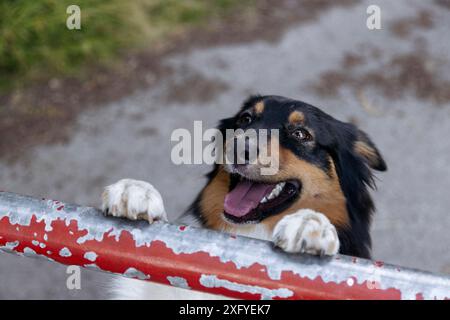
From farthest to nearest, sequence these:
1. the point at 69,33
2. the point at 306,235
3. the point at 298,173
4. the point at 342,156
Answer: the point at 69,33
the point at 342,156
the point at 298,173
the point at 306,235

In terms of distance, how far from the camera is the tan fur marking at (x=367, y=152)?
240 centimetres

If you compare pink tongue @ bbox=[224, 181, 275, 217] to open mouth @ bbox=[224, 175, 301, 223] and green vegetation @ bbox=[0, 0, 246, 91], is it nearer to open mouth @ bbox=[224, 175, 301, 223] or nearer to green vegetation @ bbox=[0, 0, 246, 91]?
open mouth @ bbox=[224, 175, 301, 223]

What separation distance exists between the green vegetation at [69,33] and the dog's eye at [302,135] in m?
3.23

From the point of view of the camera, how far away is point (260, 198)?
2.22 metres

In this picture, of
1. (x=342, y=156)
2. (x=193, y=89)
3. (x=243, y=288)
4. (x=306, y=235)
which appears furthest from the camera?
(x=193, y=89)

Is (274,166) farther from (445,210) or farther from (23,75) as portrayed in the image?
(23,75)

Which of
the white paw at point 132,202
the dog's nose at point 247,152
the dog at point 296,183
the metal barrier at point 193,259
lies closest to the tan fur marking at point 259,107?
the dog at point 296,183

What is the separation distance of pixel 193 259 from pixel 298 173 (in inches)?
50.1

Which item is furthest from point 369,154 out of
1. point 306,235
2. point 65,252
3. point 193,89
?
point 193,89

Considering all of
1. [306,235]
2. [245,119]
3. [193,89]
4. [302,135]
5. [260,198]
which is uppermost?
[193,89]

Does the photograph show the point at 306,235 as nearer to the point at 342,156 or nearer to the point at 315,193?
the point at 315,193

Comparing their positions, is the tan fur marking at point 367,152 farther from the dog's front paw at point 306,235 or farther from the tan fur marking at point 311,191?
the dog's front paw at point 306,235
